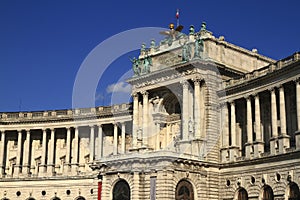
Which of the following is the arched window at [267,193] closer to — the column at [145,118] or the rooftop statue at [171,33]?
the column at [145,118]

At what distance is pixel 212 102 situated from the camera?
6388 centimetres

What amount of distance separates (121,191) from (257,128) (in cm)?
1610

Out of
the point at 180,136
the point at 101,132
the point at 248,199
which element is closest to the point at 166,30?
the point at 180,136

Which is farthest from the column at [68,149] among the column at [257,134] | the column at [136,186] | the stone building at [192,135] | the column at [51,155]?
the column at [257,134]

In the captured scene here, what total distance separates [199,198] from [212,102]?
37.9 ft

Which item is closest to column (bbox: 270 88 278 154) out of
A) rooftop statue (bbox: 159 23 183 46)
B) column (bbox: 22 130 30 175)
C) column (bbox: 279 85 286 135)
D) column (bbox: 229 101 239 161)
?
column (bbox: 279 85 286 135)

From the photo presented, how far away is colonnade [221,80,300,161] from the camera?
180 feet

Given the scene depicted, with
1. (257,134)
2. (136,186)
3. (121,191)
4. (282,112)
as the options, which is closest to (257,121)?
(257,134)

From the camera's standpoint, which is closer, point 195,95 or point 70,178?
point 195,95

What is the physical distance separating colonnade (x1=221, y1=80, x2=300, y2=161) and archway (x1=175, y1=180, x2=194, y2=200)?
6.15 metres

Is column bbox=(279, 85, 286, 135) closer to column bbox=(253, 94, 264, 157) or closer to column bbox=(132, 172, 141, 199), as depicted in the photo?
column bbox=(253, 94, 264, 157)

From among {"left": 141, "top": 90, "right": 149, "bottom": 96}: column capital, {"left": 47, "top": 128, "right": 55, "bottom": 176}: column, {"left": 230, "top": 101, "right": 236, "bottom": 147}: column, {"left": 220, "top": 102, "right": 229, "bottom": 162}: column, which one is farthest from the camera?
{"left": 47, "top": 128, "right": 55, "bottom": 176}: column

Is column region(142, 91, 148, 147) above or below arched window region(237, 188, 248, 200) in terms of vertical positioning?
above

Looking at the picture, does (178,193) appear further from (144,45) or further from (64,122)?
(64,122)
